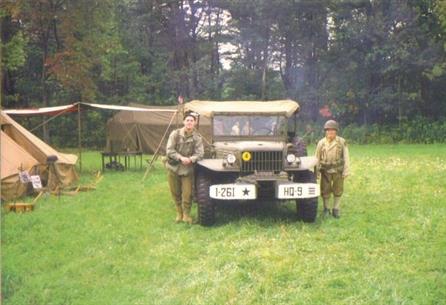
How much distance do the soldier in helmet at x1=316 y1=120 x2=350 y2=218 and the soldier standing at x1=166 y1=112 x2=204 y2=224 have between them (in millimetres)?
1774

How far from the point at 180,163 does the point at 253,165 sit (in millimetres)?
1025

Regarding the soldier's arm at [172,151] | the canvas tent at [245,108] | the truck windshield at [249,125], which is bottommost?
the soldier's arm at [172,151]

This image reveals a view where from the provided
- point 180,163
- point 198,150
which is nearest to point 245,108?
point 198,150

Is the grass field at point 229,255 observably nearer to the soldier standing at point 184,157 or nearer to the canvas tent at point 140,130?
the soldier standing at point 184,157

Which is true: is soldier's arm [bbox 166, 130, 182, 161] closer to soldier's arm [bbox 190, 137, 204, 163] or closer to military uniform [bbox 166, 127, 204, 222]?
military uniform [bbox 166, 127, 204, 222]

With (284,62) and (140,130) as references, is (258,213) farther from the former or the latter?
(284,62)

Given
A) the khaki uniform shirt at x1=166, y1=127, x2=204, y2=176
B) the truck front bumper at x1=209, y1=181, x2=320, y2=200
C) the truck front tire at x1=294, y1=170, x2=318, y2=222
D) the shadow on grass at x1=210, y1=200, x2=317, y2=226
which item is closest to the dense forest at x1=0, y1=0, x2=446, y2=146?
the shadow on grass at x1=210, y1=200, x2=317, y2=226

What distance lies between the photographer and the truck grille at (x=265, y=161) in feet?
24.9

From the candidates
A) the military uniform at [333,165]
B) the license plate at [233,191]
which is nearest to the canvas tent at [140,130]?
the military uniform at [333,165]

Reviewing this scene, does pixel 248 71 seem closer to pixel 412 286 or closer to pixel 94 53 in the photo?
pixel 94 53

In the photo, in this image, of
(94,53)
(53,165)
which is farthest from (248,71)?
(53,165)

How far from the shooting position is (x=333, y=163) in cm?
791

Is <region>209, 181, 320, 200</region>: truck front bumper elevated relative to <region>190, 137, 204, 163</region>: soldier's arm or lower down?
lower down

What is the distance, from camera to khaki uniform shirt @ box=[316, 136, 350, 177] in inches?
312
